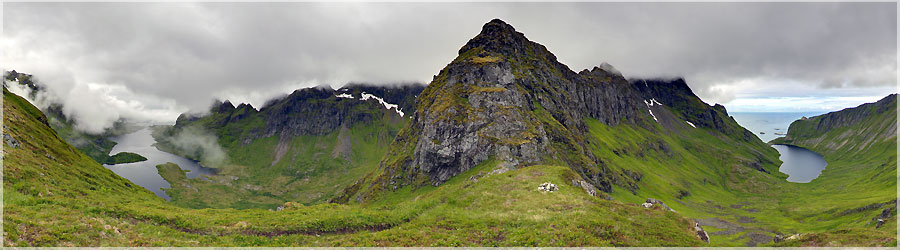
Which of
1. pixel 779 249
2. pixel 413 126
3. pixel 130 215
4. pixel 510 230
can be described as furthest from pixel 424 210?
pixel 413 126

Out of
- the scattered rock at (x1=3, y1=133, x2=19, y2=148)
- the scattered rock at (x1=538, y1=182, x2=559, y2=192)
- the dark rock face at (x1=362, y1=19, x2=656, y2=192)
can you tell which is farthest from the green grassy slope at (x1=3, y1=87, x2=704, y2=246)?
the dark rock face at (x1=362, y1=19, x2=656, y2=192)

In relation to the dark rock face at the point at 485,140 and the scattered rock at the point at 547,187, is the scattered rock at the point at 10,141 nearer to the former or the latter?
the scattered rock at the point at 547,187

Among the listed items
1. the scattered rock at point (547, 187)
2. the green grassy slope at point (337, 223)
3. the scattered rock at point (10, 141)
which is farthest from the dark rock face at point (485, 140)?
the scattered rock at point (10, 141)

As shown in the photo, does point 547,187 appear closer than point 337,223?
No

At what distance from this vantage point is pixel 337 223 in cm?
3762

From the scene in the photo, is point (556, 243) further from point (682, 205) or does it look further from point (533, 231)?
point (682, 205)

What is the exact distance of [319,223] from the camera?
123ft

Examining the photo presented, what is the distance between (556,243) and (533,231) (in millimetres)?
3450

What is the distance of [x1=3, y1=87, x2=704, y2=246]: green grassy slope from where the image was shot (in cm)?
2833

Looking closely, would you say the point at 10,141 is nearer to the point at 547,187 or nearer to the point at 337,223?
the point at 337,223

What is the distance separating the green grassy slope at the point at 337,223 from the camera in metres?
28.3

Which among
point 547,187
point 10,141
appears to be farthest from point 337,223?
point 10,141

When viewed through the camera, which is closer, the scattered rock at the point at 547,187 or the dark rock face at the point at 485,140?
the scattered rock at the point at 547,187

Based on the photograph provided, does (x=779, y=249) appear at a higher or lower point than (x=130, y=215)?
lower
